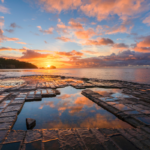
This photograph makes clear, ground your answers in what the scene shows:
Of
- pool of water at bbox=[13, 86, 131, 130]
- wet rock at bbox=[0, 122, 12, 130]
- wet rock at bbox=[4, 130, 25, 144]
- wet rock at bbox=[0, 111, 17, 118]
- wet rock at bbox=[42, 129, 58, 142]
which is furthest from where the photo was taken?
wet rock at bbox=[0, 111, 17, 118]

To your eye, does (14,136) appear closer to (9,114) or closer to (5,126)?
(5,126)

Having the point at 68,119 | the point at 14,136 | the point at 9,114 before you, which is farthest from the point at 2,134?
the point at 68,119

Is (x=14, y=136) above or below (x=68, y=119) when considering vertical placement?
above

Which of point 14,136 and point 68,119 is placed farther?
point 68,119

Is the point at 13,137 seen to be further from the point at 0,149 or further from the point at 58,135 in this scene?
the point at 58,135

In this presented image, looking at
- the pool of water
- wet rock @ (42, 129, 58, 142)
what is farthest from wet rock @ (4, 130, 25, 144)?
wet rock @ (42, 129, 58, 142)

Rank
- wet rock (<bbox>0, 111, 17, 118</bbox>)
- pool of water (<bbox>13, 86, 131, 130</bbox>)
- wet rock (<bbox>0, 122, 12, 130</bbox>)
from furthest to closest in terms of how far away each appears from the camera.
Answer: wet rock (<bbox>0, 111, 17, 118</bbox>) < pool of water (<bbox>13, 86, 131, 130</bbox>) < wet rock (<bbox>0, 122, 12, 130</bbox>)

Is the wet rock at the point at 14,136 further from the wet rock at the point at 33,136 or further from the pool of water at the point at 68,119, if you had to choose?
the pool of water at the point at 68,119

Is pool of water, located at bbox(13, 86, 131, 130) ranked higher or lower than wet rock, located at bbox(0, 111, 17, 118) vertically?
lower

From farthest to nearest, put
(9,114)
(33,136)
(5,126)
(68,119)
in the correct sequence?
(9,114), (68,119), (5,126), (33,136)

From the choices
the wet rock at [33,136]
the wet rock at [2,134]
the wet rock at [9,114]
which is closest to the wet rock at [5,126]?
the wet rock at [2,134]

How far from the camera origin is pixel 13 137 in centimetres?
414

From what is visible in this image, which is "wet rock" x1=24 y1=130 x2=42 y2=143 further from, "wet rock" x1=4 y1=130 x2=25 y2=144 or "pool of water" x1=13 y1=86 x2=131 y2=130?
"pool of water" x1=13 y1=86 x2=131 y2=130

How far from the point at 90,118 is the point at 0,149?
4.65m
